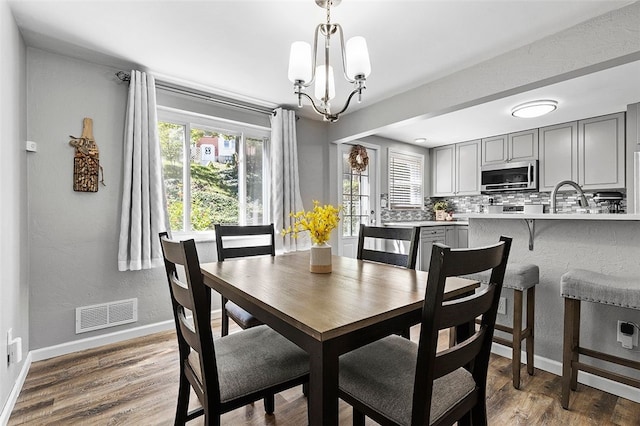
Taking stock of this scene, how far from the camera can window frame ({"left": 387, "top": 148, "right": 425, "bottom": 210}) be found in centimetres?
479

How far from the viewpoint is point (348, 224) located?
4.29 m

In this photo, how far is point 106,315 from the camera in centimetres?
252

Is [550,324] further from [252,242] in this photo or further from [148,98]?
[148,98]

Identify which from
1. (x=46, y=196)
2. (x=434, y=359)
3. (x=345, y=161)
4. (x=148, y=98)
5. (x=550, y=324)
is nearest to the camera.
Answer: (x=434, y=359)

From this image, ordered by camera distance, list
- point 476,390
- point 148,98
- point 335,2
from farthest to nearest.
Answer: point 148,98, point 335,2, point 476,390

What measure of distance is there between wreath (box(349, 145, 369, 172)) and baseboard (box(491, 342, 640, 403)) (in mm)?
2734

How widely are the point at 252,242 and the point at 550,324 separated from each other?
2.69 m

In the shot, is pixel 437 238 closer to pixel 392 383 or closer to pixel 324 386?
pixel 392 383

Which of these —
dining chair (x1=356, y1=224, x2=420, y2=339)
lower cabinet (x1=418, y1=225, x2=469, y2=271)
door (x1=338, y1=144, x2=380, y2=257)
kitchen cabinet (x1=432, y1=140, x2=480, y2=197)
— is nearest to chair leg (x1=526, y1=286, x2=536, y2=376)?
dining chair (x1=356, y1=224, x2=420, y2=339)

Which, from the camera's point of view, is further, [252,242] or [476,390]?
[252,242]

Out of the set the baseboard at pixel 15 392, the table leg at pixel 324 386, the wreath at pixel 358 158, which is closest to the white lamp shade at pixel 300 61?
the table leg at pixel 324 386

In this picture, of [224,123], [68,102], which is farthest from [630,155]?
[68,102]

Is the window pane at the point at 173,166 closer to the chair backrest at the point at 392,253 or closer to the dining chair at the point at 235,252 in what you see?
the dining chair at the point at 235,252

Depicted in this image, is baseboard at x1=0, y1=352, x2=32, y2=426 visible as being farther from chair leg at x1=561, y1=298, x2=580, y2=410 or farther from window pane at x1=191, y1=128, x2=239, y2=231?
chair leg at x1=561, y1=298, x2=580, y2=410
